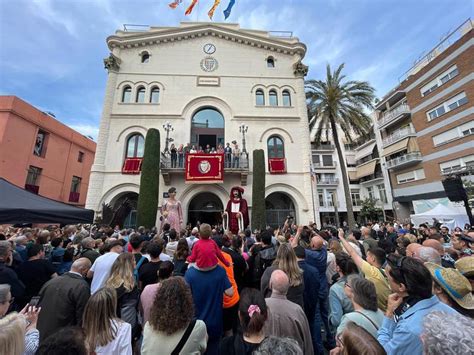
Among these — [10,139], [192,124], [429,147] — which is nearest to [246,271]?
[192,124]

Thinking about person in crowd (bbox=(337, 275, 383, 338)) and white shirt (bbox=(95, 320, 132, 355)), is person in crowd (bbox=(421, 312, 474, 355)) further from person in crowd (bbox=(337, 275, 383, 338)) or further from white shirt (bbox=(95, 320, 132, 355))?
white shirt (bbox=(95, 320, 132, 355))

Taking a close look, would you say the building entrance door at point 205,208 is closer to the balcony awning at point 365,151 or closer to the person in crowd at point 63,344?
the person in crowd at point 63,344

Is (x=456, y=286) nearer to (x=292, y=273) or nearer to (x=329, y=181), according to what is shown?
(x=292, y=273)

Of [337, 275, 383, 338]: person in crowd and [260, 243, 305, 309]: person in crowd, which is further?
[260, 243, 305, 309]: person in crowd

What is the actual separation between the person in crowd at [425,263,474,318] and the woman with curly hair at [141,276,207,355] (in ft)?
8.12

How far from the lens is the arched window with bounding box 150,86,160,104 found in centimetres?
1769

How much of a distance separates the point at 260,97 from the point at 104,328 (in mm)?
19007

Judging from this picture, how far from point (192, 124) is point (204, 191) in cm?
576

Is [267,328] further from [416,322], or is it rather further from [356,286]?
[416,322]

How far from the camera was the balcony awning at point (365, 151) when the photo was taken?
105 ft

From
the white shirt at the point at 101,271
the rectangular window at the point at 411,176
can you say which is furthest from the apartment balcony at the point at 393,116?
the white shirt at the point at 101,271

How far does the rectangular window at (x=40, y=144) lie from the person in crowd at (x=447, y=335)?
2711cm

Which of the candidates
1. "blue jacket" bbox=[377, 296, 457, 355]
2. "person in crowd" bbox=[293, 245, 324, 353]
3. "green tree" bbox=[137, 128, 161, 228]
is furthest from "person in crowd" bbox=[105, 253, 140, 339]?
"green tree" bbox=[137, 128, 161, 228]

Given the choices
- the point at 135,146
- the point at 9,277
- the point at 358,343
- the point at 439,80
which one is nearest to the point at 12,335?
the point at 358,343
